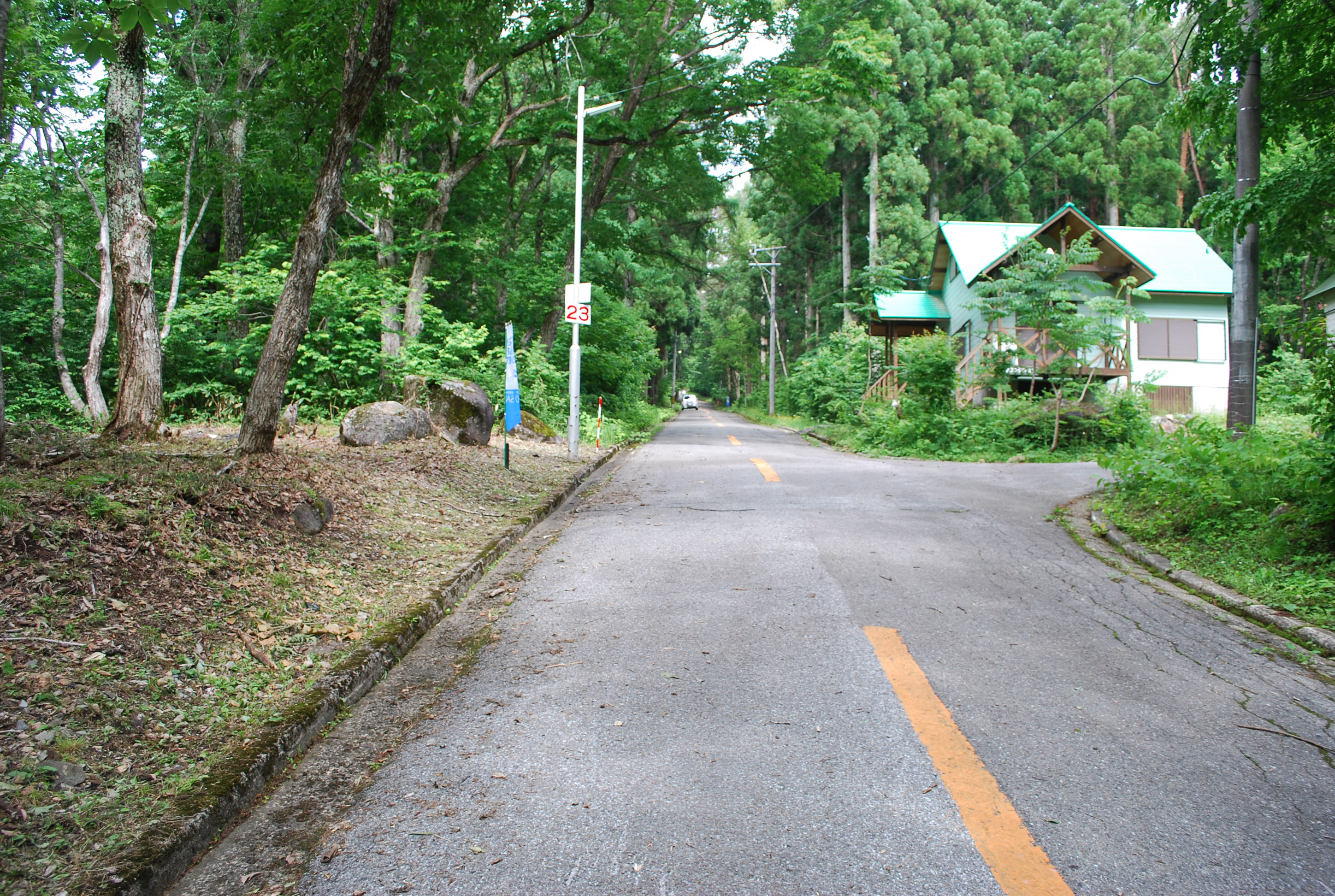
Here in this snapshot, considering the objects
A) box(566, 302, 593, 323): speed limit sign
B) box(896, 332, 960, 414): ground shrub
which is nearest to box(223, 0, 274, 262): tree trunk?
box(566, 302, 593, 323): speed limit sign

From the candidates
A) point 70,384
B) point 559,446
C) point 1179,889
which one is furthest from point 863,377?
point 1179,889

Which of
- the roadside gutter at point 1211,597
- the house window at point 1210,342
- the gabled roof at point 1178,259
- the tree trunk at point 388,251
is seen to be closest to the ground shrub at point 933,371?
the roadside gutter at point 1211,597

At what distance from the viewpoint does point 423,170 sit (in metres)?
18.7

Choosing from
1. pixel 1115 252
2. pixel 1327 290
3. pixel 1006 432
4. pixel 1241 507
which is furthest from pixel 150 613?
pixel 1115 252

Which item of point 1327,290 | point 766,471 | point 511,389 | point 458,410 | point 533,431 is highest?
point 1327,290

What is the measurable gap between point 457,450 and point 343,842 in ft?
31.4

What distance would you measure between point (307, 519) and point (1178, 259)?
33.2 metres

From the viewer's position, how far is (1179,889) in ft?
7.59

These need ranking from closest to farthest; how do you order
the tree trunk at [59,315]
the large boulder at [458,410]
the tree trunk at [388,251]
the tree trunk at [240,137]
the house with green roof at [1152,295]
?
1. the large boulder at [458,410]
2. the tree trunk at [240,137]
3. the tree trunk at [388,251]
4. the tree trunk at [59,315]
5. the house with green roof at [1152,295]

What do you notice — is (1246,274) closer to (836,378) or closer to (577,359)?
(577,359)

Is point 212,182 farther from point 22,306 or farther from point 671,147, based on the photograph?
point 671,147

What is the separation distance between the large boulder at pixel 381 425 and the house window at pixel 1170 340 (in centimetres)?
2685

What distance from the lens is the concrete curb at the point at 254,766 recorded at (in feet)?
7.78

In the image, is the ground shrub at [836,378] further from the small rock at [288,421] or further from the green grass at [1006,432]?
the small rock at [288,421]
